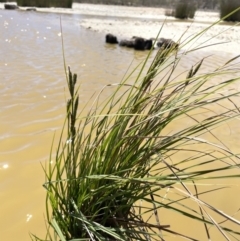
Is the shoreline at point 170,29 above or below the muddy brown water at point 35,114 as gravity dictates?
below

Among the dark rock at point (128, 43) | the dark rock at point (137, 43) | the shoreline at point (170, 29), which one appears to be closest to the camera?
the dark rock at point (137, 43)

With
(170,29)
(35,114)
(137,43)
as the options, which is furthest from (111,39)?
(35,114)

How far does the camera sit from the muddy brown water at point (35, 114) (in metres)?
2.05

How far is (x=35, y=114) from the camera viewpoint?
3.61 m

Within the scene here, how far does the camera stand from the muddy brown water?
205 centimetres

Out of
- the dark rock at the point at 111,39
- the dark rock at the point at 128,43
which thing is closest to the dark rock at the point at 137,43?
the dark rock at the point at 128,43

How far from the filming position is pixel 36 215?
2018 millimetres

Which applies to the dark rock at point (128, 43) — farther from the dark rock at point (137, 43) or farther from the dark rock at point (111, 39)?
the dark rock at point (111, 39)

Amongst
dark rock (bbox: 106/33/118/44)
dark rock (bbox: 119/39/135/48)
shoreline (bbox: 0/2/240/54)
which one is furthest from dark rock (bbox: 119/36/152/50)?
shoreline (bbox: 0/2/240/54)

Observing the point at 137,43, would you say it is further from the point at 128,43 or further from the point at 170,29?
the point at 170,29

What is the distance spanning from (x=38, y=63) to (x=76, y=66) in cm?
67

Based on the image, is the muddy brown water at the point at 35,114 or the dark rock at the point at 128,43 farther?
the dark rock at the point at 128,43

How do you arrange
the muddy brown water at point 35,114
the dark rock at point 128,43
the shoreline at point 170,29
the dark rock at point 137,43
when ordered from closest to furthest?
the muddy brown water at point 35,114 < the dark rock at point 137,43 < the dark rock at point 128,43 < the shoreline at point 170,29

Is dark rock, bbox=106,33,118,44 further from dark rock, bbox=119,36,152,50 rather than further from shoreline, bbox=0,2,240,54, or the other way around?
shoreline, bbox=0,2,240,54
